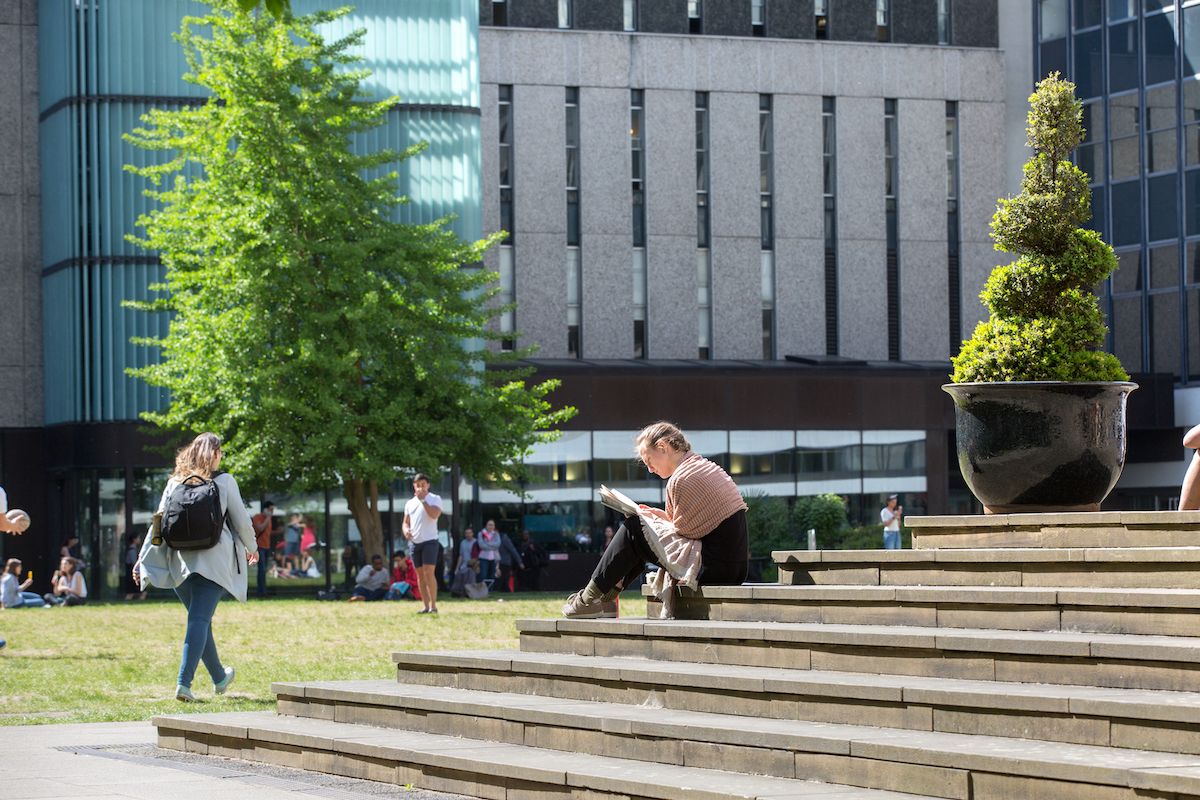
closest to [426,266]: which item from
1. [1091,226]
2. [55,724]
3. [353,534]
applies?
[353,534]

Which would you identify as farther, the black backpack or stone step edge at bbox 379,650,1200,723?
the black backpack

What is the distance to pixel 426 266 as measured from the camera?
3575cm

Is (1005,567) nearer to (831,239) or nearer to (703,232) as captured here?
(703,232)

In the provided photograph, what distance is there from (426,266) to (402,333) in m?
1.34

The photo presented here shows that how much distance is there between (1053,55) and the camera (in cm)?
4547

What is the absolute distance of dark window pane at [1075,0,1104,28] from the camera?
144ft

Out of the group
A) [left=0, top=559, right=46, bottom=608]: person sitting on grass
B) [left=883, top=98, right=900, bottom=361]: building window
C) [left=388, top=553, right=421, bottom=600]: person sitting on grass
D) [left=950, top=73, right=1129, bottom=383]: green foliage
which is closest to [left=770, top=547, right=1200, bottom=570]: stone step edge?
[left=950, top=73, right=1129, bottom=383]: green foliage

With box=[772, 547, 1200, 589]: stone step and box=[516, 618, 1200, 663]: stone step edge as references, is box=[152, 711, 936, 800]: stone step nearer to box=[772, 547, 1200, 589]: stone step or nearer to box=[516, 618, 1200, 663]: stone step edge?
box=[516, 618, 1200, 663]: stone step edge

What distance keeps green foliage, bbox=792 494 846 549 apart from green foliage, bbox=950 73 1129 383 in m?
28.4

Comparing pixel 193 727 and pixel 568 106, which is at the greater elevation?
pixel 568 106

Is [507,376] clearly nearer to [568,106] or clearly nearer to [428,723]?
[568,106]

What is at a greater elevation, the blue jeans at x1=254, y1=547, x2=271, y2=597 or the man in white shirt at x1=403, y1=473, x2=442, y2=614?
the man in white shirt at x1=403, y1=473, x2=442, y2=614

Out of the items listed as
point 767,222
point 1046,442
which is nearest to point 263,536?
point 767,222

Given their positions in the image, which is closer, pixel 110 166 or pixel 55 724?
pixel 55 724
